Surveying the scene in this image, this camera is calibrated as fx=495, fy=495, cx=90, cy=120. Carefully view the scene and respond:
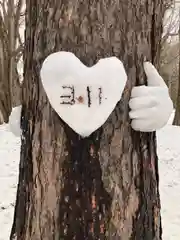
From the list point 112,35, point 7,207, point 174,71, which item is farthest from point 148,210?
point 174,71

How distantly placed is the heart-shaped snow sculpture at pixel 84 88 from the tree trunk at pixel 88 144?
6 centimetres

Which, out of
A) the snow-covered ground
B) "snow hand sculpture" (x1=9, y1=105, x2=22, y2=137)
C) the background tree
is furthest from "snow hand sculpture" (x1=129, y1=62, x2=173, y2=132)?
the background tree

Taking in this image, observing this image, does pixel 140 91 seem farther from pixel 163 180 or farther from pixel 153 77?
pixel 163 180

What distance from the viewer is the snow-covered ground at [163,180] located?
194 inches

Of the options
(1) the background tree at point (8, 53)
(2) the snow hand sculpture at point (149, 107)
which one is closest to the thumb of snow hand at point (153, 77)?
(2) the snow hand sculpture at point (149, 107)

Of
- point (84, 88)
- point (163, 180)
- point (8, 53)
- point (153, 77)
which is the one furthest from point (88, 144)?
point (8, 53)

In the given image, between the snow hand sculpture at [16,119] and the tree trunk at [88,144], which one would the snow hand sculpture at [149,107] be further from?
the snow hand sculpture at [16,119]

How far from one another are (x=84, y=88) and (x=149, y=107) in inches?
11.0

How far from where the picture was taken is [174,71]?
2642 cm

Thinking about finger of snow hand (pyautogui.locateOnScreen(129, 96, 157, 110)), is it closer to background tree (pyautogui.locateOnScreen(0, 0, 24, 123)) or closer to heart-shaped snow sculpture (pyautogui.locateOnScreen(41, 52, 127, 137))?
heart-shaped snow sculpture (pyautogui.locateOnScreen(41, 52, 127, 137))

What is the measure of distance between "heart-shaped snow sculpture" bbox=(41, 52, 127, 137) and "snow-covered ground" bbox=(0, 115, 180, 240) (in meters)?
2.80

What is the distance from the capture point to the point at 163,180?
6.55 metres

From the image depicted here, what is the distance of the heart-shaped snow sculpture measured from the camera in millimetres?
1990

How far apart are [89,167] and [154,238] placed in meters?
0.53
